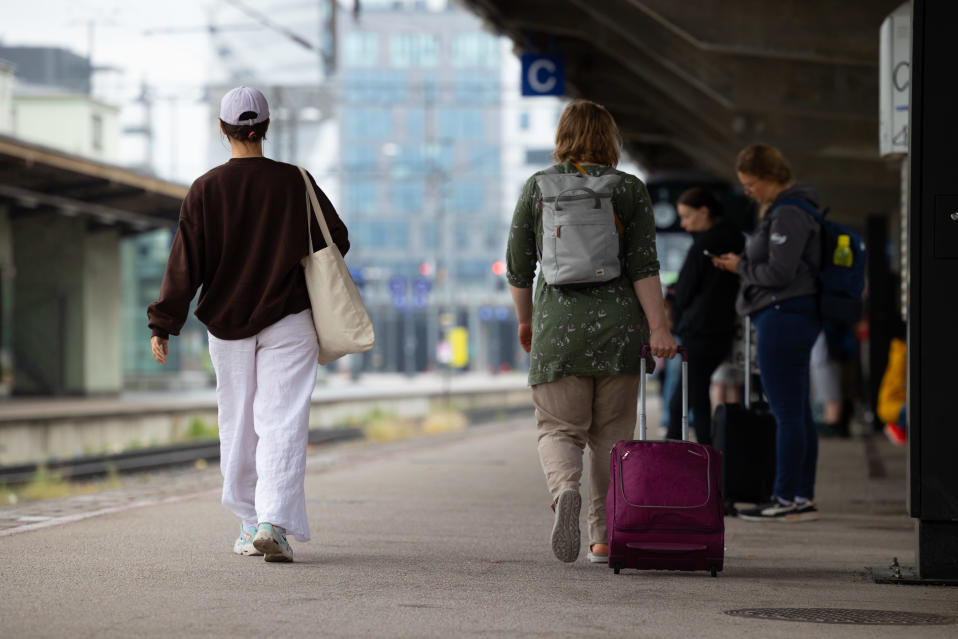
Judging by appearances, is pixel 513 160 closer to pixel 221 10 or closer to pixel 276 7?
pixel 276 7

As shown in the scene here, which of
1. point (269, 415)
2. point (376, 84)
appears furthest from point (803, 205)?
point (376, 84)

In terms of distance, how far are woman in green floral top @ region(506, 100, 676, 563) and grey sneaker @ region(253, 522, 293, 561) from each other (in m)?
1.08

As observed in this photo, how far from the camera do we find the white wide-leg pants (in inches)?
232

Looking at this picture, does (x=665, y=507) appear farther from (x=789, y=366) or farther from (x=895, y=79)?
(x=895, y=79)

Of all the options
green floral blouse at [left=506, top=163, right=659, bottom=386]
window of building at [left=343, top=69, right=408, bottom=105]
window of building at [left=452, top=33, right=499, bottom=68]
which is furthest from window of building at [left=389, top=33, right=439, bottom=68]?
green floral blouse at [left=506, top=163, right=659, bottom=386]

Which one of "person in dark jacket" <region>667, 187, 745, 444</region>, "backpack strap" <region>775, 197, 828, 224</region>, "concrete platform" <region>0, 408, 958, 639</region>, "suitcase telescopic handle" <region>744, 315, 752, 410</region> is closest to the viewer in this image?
"concrete platform" <region>0, 408, 958, 639</region>

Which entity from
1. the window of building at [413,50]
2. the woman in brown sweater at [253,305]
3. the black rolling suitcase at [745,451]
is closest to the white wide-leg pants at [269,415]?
the woman in brown sweater at [253,305]

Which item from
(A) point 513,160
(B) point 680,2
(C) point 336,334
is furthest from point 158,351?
(A) point 513,160

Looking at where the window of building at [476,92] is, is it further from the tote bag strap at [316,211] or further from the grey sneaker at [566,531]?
the grey sneaker at [566,531]

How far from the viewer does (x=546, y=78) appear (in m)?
16.7

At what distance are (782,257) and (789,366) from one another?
58 cm

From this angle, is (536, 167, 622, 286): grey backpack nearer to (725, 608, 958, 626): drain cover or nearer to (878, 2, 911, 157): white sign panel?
(725, 608, 958, 626): drain cover

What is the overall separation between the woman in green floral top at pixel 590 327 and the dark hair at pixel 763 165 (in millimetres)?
2059

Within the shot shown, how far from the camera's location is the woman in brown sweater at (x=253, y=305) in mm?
5910
